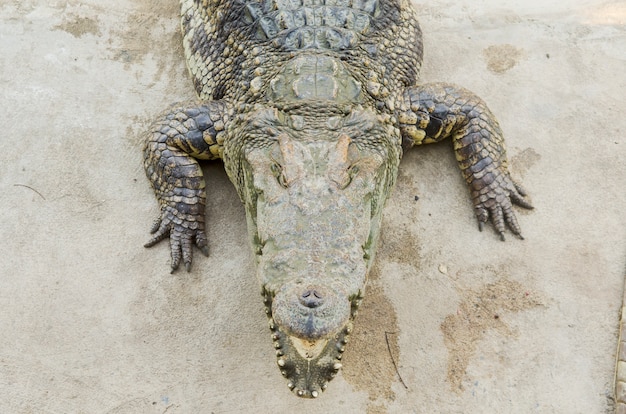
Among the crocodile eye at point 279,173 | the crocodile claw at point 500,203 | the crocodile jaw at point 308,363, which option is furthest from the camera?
the crocodile claw at point 500,203

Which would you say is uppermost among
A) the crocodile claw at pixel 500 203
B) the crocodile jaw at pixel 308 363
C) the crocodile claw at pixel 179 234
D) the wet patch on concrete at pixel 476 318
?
the crocodile jaw at pixel 308 363

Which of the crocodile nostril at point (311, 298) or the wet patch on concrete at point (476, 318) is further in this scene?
the wet patch on concrete at point (476, 318)

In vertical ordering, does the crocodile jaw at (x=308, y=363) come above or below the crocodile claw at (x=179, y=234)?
above

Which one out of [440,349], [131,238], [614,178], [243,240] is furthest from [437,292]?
[131,238]

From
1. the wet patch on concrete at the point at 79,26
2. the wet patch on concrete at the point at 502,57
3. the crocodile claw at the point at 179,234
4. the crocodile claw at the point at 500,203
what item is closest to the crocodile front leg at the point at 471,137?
the crocodile claw at the point at 500,203

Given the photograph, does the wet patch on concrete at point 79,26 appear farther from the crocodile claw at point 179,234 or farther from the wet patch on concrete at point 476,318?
the wet patch on concrete at point 476,318

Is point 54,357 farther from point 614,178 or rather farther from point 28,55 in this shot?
point 614,178
